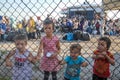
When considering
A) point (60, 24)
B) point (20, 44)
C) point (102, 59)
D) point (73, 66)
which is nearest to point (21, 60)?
point (20, 44)

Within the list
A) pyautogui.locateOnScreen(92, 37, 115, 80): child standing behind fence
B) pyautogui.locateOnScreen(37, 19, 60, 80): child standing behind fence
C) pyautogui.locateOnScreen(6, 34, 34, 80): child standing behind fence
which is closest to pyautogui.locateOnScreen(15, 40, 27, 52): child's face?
pyautogui.locateOnScreen(6, 34, 34, 80): child standing behind fence

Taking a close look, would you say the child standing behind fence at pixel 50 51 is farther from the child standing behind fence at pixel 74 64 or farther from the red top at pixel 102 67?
the red top at pixel 102 67

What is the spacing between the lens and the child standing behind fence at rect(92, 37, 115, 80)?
3.85 m

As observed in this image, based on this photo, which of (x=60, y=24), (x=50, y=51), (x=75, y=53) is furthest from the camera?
(x=60, y=24)

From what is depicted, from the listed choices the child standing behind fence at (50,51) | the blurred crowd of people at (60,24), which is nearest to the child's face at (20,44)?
the child standing behind fence at (50,51)

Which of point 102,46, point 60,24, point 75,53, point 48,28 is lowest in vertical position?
point 60,24

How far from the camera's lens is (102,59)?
4031 millimetres

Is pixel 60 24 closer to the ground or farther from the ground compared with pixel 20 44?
closer to the ground

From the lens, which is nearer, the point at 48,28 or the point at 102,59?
the point at 102,59

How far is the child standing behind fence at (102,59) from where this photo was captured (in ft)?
12.6

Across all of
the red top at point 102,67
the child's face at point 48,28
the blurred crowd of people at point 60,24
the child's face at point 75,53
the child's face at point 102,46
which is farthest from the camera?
the blurred crowd of people at point 60,24

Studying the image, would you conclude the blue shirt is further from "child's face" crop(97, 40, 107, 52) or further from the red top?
"child's face" crop(97, 40, 107, 52)

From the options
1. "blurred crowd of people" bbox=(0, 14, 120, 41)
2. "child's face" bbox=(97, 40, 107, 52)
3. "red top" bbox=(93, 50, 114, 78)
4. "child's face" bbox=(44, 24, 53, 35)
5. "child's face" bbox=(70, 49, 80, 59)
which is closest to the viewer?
"child's face" bbox=(97, 40, 107, 52)

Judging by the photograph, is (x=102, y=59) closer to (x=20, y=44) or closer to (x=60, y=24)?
(x=20, y=44)
